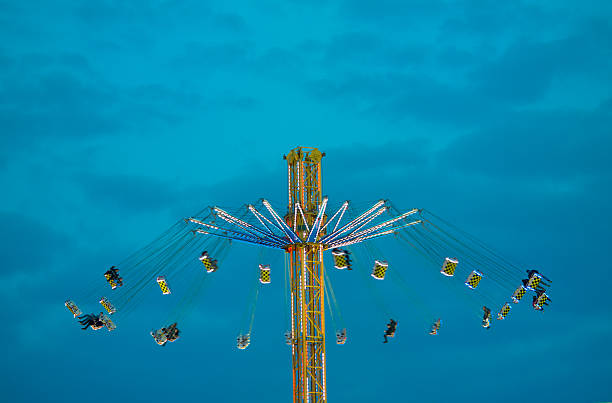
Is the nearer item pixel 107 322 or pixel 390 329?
pixel 107 322

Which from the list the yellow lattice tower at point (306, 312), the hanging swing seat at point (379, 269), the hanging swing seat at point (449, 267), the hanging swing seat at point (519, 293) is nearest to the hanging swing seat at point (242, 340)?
the yellow lattice tower at point (306, 312)

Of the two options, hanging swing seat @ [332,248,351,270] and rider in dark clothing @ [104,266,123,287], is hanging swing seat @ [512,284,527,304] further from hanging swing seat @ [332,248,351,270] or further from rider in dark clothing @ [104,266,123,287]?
rider in dark clothing @ [104,266,123,287]

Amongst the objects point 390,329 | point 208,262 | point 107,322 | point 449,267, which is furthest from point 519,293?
point 107,322

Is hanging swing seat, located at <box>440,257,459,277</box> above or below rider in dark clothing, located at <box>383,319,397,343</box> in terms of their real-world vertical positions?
above

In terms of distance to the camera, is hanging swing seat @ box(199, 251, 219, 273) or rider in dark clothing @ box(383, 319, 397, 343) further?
rider in dark clothing @ box(383, 319, 397, 343)

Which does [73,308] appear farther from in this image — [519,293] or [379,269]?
[519,293]

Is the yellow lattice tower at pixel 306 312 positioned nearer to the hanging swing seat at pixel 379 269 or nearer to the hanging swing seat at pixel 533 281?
the hanging swing seat at pixel 379 269

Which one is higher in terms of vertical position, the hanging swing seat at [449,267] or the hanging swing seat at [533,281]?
the hanging swing seat at [449,267]

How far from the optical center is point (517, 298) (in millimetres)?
34312

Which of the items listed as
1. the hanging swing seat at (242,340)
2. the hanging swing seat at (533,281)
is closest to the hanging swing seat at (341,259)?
the hanging swing seat at (242,340)

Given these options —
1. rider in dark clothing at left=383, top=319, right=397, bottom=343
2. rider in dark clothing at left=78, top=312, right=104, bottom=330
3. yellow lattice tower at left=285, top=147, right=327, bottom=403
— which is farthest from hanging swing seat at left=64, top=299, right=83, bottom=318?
A: rider in dark clothing at left=383, top=319, right=397, bottom=343

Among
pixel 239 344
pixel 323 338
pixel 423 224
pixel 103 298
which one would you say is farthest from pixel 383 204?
pixel 103 298

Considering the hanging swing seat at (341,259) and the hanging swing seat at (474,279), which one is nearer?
the hanging swing seat at (474,279)

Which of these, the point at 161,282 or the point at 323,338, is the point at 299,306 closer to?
the point at 323,338
